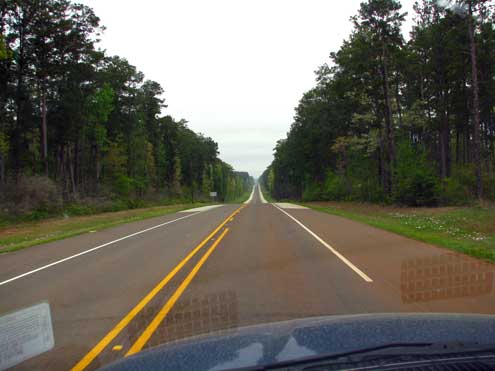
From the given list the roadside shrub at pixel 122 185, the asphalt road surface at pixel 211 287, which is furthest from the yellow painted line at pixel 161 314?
the roadside shrub at pixel 122 185

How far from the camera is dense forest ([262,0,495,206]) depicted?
29.6 metres

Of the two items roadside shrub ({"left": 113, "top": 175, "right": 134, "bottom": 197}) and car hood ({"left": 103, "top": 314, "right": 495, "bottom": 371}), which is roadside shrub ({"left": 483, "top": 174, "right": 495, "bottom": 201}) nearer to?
car hood ({"left": 103, "top": 314, "right": 495, "bottom": 371})

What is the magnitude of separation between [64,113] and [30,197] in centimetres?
1478

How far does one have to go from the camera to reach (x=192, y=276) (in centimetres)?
938

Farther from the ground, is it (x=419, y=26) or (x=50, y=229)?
(x=419, y=26)

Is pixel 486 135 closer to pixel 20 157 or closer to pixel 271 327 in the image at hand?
pixel 20 157

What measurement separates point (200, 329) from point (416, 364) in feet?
10.4

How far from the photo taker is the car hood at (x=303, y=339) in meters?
3.06

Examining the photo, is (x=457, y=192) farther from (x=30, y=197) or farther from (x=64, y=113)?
(x=64, y=113)

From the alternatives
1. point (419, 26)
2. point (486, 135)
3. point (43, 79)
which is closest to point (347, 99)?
point (419, 26)

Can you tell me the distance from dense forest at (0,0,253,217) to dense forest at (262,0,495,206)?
25151mm

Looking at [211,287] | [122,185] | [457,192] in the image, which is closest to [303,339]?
[211,287]

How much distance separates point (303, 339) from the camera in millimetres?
3535

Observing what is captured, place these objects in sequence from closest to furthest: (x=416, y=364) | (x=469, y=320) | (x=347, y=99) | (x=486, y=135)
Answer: (x=416, y=364) < (x=469, y=320) < (x=347, y=99) < (x=486, y=135)
